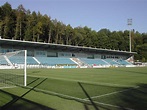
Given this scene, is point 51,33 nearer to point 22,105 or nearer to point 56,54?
point 56,54

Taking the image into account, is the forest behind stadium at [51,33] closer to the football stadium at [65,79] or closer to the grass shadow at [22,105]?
the football stadium at [65,79]

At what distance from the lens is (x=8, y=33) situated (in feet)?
209

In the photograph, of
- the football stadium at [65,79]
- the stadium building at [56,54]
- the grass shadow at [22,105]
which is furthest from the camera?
the stadium building at [56,54]

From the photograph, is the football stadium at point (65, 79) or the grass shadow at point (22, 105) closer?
the grass shadow at point (22, 105)

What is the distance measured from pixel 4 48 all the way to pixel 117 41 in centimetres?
6428

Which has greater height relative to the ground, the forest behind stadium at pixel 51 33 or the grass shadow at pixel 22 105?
the forest behind stadium at pixel 51 33

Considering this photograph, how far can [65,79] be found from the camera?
1722 centimetres

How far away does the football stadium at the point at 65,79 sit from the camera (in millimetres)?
7762

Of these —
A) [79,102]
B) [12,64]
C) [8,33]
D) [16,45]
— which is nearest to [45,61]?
[16,45]

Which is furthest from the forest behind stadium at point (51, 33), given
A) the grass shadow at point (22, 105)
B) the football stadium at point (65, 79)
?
the grass shadow at point (22, 105)

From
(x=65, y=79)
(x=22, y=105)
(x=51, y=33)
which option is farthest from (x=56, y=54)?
(x=22, y=105)

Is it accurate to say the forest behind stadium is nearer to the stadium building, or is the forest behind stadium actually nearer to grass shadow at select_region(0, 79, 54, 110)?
the stadium building

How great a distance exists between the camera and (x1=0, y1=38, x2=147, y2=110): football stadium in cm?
776

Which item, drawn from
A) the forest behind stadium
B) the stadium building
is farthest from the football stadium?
the forest behind stadium
